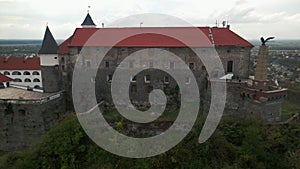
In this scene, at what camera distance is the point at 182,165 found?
1773 centimetres

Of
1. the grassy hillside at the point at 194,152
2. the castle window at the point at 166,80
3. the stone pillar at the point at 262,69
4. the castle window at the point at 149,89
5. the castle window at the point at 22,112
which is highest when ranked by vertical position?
the stone pillar at the point at 262,69

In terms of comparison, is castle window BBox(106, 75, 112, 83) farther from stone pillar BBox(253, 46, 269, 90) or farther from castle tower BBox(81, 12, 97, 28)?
stone pillar BBox(253, 46, 269, 90)

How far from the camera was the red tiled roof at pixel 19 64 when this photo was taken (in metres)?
41.2

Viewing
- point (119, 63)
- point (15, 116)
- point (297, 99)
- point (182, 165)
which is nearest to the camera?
point (182, 165)

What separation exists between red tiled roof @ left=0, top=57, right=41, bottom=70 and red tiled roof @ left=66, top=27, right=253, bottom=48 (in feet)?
48.5

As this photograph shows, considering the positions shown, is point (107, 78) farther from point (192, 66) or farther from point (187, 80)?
point (192, 66)

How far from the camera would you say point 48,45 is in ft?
104

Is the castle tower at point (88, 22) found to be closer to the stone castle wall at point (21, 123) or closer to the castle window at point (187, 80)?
the stone castle wall at point (21, 123)

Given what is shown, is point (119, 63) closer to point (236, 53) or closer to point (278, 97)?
point (236, 53)

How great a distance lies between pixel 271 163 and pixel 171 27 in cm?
1727

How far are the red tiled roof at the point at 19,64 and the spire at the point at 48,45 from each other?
34.8 feet

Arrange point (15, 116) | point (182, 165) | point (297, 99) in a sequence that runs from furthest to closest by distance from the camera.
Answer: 1. point (297, 99)
2. point (15, 116)
3. point (182, 165)

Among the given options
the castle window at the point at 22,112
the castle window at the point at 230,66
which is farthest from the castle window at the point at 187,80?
the castle window at the point at 22,112

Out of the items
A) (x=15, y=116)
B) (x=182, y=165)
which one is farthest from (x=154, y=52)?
(x=15, y=116)
